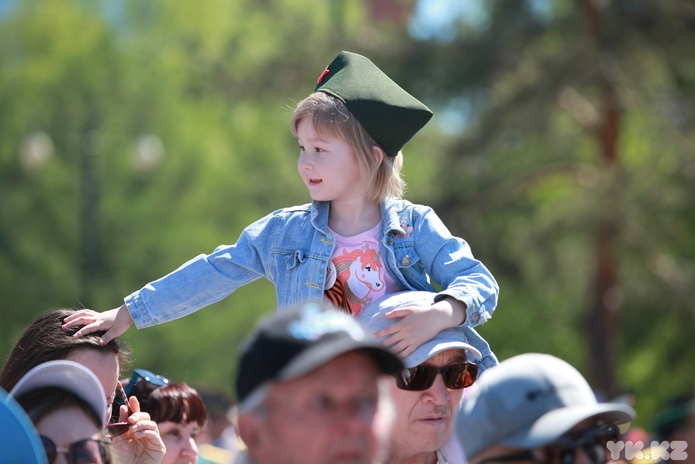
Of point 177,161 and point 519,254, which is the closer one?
point 519,254

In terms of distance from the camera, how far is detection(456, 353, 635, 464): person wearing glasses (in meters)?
2.56

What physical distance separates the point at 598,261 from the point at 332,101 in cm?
1099

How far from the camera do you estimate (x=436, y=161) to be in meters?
14.3

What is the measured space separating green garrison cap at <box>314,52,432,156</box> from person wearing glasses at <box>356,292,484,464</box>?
709mm

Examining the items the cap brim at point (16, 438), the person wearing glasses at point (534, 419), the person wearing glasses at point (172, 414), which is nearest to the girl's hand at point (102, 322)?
the person wearing glasses at point (172, 414)

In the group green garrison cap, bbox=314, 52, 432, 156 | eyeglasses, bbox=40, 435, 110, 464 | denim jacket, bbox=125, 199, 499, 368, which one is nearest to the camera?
eyeglasses, bbox=40, 435, 110, 464

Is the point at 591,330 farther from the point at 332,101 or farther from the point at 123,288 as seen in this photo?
the point at 332,101

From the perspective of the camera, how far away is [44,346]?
11.5ft

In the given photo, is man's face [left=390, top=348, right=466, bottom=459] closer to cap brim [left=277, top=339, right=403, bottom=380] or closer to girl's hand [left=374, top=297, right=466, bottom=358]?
girl's hand [left=374, top=297, right=466, bottom=358]

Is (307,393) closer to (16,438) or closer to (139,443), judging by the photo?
(16,438)

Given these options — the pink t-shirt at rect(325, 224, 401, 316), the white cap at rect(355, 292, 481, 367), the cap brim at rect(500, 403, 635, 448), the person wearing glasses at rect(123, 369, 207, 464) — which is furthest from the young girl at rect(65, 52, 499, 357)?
the cap brim at rect(500, 403, 635, 448)

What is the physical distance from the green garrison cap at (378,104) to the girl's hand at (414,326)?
79cm

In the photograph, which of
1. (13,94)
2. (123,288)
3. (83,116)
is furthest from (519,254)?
(13,94)

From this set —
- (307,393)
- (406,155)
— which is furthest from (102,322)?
(406,155)
